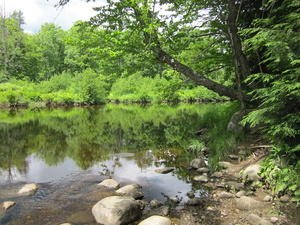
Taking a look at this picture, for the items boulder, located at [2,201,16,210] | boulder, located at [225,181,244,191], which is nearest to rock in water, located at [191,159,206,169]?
boulder, located at [225,181,244,191]

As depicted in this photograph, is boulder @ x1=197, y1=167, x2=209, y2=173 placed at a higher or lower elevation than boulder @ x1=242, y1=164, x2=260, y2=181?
lower

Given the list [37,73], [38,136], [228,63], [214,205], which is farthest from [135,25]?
[37,73]

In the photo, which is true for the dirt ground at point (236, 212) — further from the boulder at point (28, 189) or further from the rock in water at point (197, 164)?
the boulder at point (28, 189)

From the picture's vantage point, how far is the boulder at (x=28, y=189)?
497 cm

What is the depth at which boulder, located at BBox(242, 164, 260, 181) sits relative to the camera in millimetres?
4821

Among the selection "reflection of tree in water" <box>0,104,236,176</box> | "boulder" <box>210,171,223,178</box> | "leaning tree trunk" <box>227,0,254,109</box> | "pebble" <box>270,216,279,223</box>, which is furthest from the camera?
"reflection of tree in water" <box>0,104,236,176</box>

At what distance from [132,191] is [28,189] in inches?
97.6

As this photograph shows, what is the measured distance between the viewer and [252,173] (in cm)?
493

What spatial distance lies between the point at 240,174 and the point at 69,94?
3244 cm

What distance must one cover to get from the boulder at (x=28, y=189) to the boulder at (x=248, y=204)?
4.48 m

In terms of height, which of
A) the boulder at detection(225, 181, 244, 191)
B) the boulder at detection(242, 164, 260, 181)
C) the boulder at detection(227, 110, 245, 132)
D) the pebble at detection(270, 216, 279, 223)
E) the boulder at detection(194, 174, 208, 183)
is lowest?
the boulder at detection(194, 174, 208, 183)

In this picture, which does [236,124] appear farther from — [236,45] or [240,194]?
[240,194]

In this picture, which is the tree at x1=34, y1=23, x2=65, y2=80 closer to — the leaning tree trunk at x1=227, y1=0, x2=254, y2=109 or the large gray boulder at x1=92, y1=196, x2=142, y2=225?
the leaning tree trunk at x1=227, y1=0, x2=254, y2=109

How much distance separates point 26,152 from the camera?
8.51 metres
